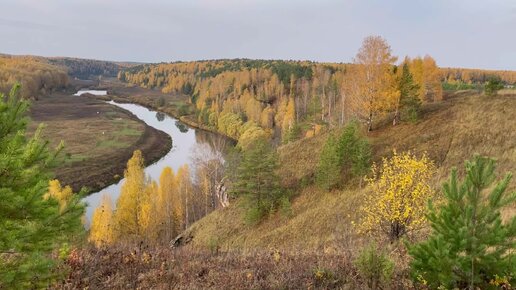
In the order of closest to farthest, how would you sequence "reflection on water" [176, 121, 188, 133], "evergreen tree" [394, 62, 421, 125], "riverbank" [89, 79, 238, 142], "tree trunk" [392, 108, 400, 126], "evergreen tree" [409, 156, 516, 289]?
"evergreen tree" [409, 156, 516, 289], "evergreen tree" [394, 62, 421, 125], "tree trunk" [392, 108, 400, 126], "reflection on water" [176, 121, 188, 133], "riverbank" [89, 79, 238, 142]

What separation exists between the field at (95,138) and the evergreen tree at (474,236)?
5468 cm

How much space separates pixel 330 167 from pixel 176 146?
62.3m

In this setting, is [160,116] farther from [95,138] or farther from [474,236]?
[474,236]

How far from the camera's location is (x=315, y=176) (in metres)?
43.2

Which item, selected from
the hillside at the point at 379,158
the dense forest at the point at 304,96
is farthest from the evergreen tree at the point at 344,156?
the dense forest at the point at 304,96

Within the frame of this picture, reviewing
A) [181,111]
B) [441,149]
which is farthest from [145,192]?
[181,111]

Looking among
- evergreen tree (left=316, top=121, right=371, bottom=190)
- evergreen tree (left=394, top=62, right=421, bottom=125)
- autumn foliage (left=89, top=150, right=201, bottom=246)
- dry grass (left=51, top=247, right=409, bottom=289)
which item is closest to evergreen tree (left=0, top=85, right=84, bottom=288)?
dry grass (left=51, top=247, right=409, bottom=289)

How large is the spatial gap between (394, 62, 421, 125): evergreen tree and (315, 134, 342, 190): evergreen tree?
1152 cm

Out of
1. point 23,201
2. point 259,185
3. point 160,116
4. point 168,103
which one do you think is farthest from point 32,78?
point 23,201

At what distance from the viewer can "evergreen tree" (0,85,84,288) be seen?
585 centimetres

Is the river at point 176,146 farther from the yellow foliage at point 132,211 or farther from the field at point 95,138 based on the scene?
the yellow foliage at point 132,211

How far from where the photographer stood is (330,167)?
39.0m

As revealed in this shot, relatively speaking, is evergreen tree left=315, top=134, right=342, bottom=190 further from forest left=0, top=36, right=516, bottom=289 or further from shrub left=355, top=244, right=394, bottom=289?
shrub left=355, top=244, right=394, bottom=289

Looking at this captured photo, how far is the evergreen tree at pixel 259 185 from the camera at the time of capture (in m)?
40.0
